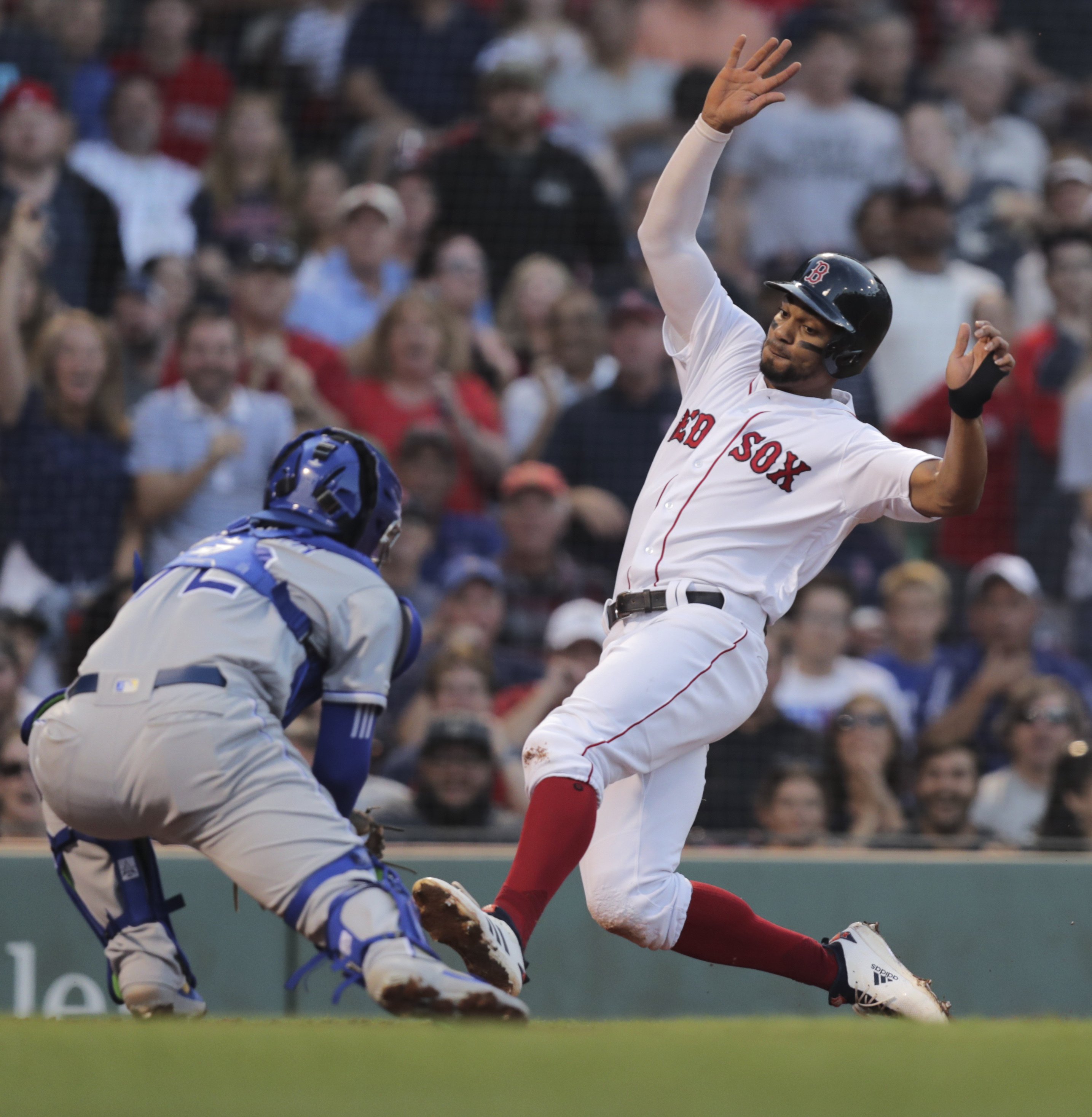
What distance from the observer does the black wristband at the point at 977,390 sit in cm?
382

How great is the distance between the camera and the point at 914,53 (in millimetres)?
10914

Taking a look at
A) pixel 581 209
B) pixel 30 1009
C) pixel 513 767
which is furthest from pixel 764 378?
pixel 581 209

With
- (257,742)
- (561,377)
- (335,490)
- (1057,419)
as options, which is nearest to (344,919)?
(257,742)

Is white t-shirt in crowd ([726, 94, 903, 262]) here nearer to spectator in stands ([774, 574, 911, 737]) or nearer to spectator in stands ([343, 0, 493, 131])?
spectator in stands ([343, 0, 493, 131])

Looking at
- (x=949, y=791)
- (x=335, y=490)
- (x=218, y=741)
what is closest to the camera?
(x=218, y=741)

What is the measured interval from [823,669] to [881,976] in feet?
10.1

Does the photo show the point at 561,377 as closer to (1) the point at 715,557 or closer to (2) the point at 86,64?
(2) the point at 86,64

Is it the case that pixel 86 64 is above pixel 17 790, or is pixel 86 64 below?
above

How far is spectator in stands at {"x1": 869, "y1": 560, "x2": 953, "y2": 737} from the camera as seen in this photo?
755 centimetres

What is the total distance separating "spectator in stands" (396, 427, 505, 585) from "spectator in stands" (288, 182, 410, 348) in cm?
99

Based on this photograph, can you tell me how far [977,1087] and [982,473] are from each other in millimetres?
1569

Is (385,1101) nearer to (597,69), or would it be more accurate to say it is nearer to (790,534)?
(790,534)

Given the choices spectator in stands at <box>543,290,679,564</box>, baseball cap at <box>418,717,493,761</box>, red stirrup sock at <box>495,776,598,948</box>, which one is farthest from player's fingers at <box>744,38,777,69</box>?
spectator in stands at <box>543,290,679,564</box>

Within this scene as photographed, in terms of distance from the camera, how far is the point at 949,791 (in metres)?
6.50
